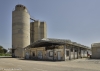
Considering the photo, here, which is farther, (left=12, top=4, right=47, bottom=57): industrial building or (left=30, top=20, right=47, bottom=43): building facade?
(left=30, top=20, right=47, bottom=43): building facade

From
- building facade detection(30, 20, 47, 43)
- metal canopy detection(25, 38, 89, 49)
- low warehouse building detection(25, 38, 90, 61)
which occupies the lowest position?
low warehouse building detection(25, 38, 90, 61)

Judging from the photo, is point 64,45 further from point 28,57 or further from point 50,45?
point 28,57

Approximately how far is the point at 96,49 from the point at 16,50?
1291 inches

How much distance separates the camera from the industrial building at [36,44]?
3453 cm

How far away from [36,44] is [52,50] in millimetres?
6827

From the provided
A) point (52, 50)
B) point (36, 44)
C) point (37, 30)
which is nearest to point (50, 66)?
point (52, 50)

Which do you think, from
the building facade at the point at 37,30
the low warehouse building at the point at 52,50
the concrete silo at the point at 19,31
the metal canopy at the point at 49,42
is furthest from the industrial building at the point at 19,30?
the metal canopy at the point at 49,42

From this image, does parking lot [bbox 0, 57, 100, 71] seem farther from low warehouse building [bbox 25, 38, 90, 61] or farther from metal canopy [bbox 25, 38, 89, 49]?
metal canopy [bbox 25, 38, 89, 49]

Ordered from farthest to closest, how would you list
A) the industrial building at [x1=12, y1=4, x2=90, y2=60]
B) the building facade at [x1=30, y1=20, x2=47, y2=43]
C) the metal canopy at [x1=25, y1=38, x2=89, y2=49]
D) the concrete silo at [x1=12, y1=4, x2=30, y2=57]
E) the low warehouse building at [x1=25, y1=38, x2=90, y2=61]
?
the building facade at [x1=30, y1=20, x2=47, y2=43] → the concrete silo at [x1=12, y1=4, x2=30, y2=57] → the industrial building at [x1=12, y1=4, x2=90, y2=60] → the metal canopy at [x1=25, y1=38, x2=89, y2=49] → the low warehouse building at [x1=25, y1=38, x2=90, y2=61]

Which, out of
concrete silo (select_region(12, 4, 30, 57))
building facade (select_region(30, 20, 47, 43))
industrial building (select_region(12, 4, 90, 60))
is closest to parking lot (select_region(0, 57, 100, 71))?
industrial building (select_region(12, 4, 90, 60))

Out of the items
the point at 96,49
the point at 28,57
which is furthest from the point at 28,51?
the point at 96,49

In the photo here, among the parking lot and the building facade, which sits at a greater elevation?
the building facade

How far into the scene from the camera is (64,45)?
3319cm

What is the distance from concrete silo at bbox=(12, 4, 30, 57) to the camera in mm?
60031
